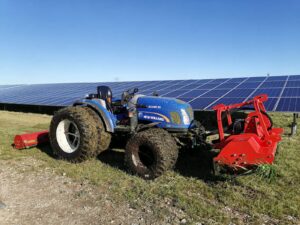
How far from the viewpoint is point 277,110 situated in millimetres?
9164

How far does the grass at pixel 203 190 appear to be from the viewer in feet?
14.5

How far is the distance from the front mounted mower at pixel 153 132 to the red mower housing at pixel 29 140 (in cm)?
121

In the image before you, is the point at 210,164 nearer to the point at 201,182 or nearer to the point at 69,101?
the point at 201,182

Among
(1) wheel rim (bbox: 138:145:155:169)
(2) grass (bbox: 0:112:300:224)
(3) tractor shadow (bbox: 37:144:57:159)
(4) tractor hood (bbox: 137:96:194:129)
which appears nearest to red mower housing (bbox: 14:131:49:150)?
(3) tractor shadow (bbox: 37:144:57:159)

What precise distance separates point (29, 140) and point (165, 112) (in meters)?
3.98

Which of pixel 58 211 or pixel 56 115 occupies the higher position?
pixel 56 115

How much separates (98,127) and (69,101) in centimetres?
926

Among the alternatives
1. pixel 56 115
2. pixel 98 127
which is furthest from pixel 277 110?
pixel 56 115

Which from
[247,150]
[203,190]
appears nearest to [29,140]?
[203,190]

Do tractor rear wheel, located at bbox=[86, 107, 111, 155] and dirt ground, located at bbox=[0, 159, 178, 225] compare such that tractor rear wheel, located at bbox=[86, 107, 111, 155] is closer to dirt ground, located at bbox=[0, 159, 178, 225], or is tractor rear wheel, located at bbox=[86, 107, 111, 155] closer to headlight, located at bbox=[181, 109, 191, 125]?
dirt ground, located at bbox=[0, 159, 178, 225]

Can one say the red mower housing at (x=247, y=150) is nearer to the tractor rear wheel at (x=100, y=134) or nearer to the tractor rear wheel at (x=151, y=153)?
the tractor rear wheel at (x=151, y=153)

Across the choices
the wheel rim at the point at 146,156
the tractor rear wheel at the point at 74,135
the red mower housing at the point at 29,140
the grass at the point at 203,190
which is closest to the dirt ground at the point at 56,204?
the grass at the point at 203,190

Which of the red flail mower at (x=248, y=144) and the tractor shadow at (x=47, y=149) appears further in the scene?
the tractor shadow at (x=47, y=149)

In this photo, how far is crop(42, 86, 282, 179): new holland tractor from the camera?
5.27 m
